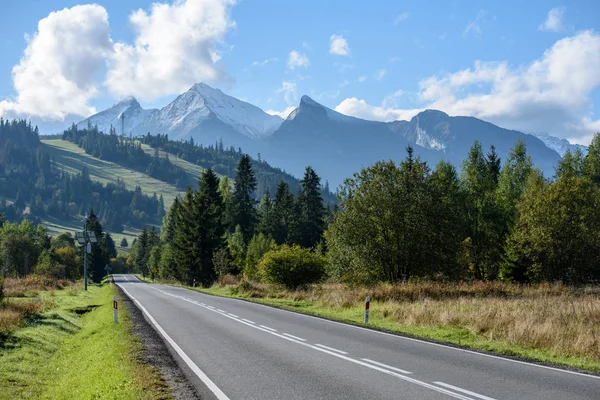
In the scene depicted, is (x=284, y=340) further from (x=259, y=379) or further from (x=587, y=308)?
(x=587, y=308)

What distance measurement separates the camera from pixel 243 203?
281 feet

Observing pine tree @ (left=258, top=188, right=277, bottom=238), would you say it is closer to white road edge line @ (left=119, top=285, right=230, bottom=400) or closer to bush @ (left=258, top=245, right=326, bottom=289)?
bush @ (left=258, top=245, right=326, bottom=289)

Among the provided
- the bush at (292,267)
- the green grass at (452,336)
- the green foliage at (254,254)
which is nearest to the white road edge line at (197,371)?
the green grass at (452,336)

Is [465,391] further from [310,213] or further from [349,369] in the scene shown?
[310,213]

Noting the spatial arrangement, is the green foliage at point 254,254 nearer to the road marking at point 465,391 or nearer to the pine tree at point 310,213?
the pine tree at point 310,213

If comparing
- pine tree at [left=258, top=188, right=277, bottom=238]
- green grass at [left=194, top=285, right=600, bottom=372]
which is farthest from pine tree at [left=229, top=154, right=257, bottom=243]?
green grass at [left=194, top=285, right=600, bottom=372]

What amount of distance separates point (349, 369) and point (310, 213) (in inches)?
2851

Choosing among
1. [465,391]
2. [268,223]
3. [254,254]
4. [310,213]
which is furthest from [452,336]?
[268,223]

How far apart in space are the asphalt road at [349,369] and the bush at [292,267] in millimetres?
19907

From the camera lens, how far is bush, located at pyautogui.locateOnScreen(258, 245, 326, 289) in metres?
36.0

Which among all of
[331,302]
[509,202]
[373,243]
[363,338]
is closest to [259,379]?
[363,338]

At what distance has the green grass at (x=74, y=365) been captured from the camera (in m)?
8.71

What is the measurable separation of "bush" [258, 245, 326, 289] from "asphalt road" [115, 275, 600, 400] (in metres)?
19.9

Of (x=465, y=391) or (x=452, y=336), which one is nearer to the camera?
(x=465, y=391)
